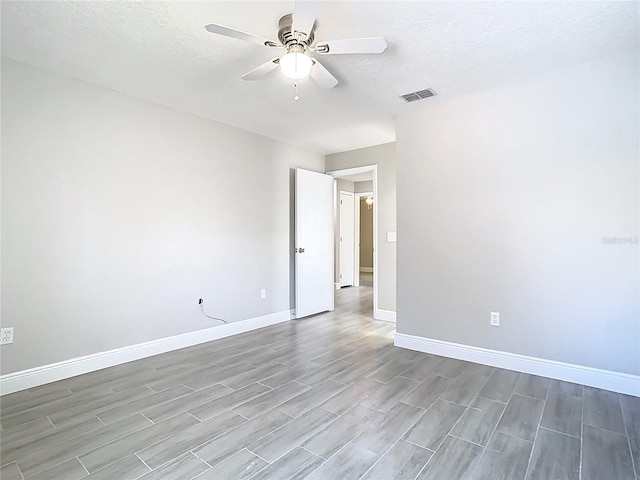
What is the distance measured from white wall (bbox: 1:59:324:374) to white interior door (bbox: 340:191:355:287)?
3789mm

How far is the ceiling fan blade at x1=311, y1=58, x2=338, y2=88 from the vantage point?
217 cm

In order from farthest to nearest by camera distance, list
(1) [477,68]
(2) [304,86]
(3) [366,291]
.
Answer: (3) [366,291], (2) [304,86], (1) [477,68]

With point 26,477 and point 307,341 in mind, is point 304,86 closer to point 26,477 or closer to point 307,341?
point 307,341

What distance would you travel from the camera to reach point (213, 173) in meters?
3.88

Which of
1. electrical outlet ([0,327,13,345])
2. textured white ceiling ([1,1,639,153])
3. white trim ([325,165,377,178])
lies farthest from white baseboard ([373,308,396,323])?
electrical outlet ([0,327,13,345])

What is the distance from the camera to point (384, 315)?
4762 millimetres

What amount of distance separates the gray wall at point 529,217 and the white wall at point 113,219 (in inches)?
81.6

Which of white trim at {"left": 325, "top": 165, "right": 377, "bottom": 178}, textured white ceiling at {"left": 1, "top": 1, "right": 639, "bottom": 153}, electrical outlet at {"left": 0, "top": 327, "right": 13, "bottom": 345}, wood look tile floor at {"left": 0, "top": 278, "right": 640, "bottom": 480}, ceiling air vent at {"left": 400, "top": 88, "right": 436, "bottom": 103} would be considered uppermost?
textured white ceiling at {"left": 1, "top": 1, "right": 639, "bottom": 153}

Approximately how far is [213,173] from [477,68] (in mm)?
2891

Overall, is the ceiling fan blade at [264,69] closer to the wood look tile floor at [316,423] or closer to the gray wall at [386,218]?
the wood look tile floor at [316,423]

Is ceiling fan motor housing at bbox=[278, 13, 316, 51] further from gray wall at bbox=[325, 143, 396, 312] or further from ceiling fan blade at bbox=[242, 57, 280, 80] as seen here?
gray wall at bbox=[325, 143, 396, 312]

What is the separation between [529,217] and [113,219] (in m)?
3.78

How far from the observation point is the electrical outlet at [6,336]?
2.46 meters


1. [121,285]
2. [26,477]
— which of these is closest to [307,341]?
[121,285]
